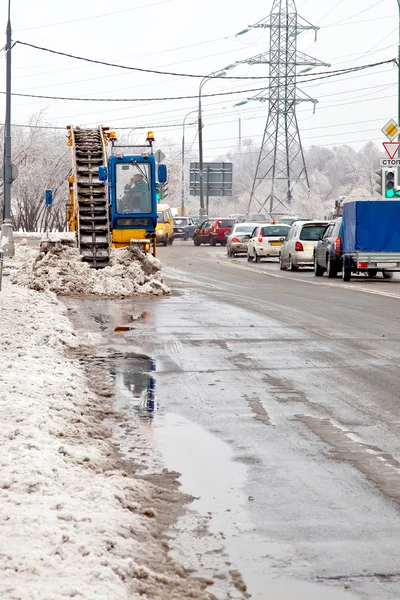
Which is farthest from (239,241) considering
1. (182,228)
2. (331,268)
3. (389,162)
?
(182,228)

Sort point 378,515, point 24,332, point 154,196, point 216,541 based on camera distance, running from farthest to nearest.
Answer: point 154,196
point 24,332
point 378,515
point 216,541

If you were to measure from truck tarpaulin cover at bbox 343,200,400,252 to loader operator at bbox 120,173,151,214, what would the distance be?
5494 mm

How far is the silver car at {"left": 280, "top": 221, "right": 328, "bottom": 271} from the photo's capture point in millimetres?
35625

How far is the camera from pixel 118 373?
11.0 metres

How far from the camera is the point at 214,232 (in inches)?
2520

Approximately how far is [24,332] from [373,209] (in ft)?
61.8

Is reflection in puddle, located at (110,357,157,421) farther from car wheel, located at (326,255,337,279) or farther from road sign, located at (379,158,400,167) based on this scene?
road sign, located at (379,158,400,167)

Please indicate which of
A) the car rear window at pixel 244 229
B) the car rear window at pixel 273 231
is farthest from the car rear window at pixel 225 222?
the car rear window at pixel 273 231

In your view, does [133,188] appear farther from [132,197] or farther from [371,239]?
[371,239]

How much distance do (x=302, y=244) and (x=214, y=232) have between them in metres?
28.4

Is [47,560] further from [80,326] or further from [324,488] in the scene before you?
[80,326]

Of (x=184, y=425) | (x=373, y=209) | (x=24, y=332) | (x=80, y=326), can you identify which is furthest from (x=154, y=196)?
(x=184, y=425)

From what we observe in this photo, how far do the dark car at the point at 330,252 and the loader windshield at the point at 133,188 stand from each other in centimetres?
529

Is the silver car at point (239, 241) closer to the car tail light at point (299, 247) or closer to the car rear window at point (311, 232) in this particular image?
the car rear window at point (311, 232)
